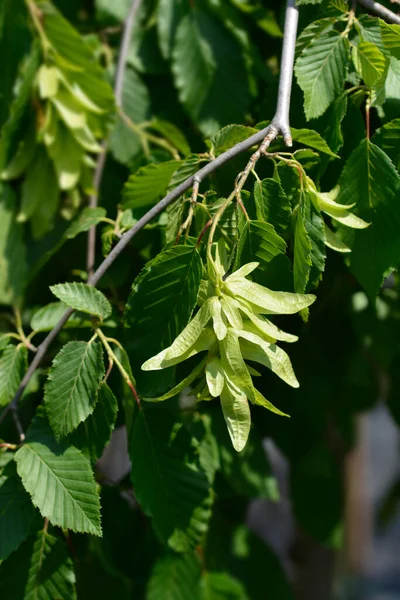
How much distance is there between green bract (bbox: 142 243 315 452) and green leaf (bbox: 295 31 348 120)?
0.25 meters

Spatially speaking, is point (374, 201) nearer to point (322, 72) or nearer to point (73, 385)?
point (322, 72)

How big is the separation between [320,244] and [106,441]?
32cm

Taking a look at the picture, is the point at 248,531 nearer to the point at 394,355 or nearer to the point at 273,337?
the point at 394,355

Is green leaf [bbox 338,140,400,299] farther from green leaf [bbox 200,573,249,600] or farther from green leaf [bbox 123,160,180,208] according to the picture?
green leaf [bbox 200,573,249,600]

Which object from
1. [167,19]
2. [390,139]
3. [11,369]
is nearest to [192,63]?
[167,19]

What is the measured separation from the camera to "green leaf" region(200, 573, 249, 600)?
1.30 metres

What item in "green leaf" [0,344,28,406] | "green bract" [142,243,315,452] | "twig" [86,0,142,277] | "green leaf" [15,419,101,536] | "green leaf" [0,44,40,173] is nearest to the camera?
"green bract" [142,243,315,452]

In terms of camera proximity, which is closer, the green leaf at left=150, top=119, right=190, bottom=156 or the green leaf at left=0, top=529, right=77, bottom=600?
the green leaf at left=0, top=529, right=77, bottom=600

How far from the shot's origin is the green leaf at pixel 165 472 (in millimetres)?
839

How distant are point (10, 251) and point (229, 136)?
0.55 m

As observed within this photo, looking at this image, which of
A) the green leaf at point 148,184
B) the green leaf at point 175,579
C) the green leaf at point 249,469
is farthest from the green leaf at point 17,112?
the green leaf at point 175,579

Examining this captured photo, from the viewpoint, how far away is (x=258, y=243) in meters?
0.72

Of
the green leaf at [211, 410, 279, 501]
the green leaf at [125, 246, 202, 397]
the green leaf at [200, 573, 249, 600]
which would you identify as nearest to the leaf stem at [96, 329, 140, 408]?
the green leaf at [125, 246, 202, 397]

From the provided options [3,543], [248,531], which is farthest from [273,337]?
[248,531]
